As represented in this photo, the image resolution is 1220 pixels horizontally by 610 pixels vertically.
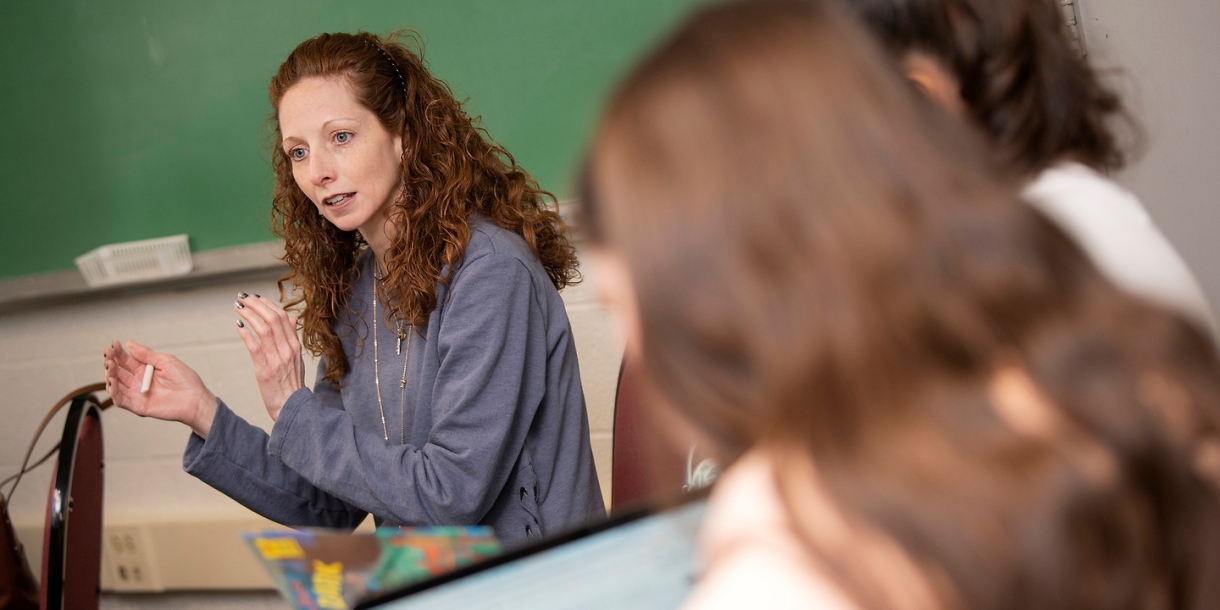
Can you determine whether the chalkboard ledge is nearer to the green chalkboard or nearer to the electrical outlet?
the green chalkboard

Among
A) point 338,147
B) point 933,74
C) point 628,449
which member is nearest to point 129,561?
point 338,147

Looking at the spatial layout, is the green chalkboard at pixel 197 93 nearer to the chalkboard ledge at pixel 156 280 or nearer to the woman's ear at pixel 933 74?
the chalkboard ledge at pixel 156 280

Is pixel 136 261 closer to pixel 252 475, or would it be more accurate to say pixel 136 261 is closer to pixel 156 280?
pixel 156 280

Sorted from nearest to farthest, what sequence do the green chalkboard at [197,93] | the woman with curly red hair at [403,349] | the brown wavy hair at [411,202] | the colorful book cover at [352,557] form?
the colorful book cover at [352,557] → the woman with curly red hair at [403,349] → the brown wavy hair at [411,202] → the green chalkboard at [197,93]

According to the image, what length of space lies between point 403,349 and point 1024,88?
2.83 ft

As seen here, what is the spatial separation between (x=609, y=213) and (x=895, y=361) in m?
0.14

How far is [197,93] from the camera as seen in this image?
2.09 meters

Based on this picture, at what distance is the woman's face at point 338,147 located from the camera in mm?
1291

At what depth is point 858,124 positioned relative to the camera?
40 centimetres

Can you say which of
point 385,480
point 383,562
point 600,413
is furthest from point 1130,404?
point 600,413

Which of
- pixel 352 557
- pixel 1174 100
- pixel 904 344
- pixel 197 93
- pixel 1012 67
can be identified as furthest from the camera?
pixel 197 93

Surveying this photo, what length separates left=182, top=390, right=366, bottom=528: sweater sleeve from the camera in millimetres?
1266

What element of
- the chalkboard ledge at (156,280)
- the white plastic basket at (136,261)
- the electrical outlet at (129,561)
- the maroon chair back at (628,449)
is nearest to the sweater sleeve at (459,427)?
the maroon chair back at (628,449)

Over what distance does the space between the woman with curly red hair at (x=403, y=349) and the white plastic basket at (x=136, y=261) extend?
844 mm
